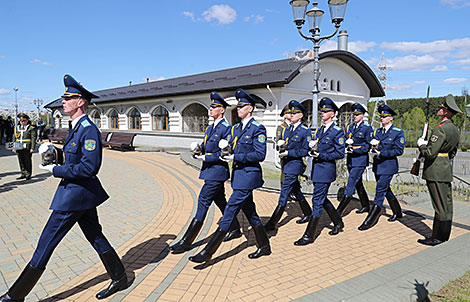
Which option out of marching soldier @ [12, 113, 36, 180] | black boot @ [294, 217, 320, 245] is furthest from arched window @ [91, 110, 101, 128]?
black boot @ [294, 217, 320, 245]

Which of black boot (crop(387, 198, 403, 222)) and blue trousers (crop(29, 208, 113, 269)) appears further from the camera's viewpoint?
black boot (crop(387, 198, 403, 222))

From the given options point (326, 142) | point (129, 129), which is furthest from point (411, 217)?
point (129, 129)

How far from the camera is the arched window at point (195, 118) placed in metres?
19.5

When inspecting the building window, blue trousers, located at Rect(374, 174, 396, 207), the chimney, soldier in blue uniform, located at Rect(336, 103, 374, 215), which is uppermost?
the chimney

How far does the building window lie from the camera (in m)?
27.5

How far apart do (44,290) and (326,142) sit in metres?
4.15

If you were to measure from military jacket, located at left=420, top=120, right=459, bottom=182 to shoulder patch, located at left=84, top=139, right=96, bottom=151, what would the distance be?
4.41 metres

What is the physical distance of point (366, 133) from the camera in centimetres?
587

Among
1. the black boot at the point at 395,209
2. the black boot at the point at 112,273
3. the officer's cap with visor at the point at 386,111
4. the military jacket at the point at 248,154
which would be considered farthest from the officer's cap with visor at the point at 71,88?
the black boot at the point at 395,209

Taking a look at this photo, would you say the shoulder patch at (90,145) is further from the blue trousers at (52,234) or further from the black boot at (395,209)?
the black boot at (395,209)

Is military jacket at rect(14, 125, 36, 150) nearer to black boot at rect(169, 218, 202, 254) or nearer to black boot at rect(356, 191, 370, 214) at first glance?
black boot at rect(169, 218, 202, 254)

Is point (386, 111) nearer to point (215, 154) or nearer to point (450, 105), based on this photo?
point (450, 105)

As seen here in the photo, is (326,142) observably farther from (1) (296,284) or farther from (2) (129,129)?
(2) (129,129)

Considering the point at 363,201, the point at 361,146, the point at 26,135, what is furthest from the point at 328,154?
the point at 26,135
